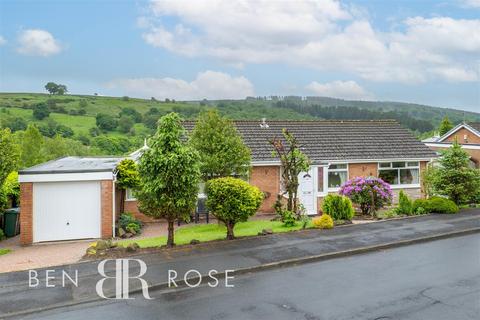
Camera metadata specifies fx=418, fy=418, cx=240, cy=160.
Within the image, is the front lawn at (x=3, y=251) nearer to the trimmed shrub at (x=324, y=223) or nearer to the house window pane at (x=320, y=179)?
the trimmed shrub at (x=324, y=223)

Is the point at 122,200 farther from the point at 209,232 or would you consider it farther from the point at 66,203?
the point at 209,232

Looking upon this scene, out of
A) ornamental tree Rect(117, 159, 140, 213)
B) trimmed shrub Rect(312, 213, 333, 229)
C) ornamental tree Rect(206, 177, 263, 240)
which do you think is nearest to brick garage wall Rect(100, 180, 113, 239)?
ornamental tree Rect(117, 159, 140, 213)

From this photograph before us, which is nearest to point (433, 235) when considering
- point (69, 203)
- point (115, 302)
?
point (115, 302)

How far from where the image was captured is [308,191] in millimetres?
19500

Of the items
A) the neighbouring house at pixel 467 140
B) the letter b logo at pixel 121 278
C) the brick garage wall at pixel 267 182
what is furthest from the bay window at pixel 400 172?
the letter b logo at pixel 121 278

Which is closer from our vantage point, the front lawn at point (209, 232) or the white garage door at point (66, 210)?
the front lawn at point (209, 232)

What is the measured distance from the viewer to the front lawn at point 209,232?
43.7ft

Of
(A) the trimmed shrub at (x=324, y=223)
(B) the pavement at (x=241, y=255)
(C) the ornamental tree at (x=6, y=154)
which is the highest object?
(C) the ornamental tree at (x=6, y=154)

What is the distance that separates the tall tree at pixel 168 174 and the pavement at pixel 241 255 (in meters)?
A: 1.29

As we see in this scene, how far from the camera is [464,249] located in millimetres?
12203

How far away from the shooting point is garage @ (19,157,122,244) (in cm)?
1420

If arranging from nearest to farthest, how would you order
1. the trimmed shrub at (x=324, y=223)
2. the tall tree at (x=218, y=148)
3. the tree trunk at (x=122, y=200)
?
1. the trimmed shrub at (x=324, y=223)
2. the tall tree at (x=218, y=148)
3. the tree trunk at (x=122, y=200)

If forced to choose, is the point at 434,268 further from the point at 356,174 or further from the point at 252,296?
the point at 356,174

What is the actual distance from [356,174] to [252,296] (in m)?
14.7
